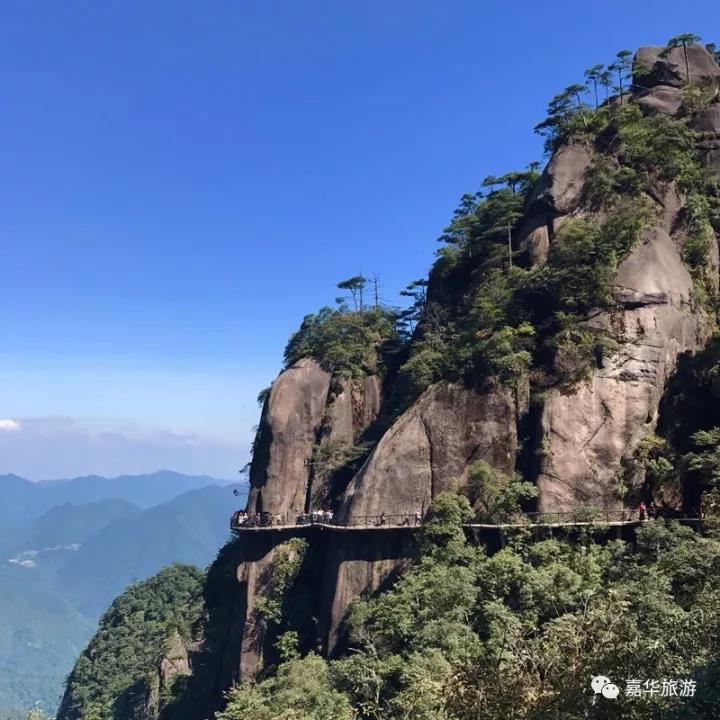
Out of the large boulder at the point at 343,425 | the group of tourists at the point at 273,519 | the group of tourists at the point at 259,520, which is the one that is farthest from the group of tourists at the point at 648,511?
the group of tourists at the point at 259,520

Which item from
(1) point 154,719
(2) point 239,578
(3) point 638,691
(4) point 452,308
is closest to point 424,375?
(4) point 452,308

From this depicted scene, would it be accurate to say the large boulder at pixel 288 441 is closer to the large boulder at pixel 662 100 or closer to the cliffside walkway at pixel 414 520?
the cliffside walkway at pixel 414 520

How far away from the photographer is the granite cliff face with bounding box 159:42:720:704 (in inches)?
999

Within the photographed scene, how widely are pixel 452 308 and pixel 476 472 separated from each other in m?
14.2

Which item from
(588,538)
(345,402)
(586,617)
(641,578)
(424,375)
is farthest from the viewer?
(345,402)

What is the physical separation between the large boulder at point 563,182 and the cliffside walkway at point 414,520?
16.4 meters

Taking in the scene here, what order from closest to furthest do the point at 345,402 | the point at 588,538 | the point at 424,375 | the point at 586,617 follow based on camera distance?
the point at 586,617
the point at 588,538
the point at 424,375
the point at 345,402

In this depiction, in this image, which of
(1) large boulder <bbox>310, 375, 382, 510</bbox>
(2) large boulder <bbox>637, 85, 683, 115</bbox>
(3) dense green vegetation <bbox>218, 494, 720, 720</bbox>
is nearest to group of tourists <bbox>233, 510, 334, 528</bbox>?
(1) large boulder <bbox>310, 375, 382, 510</bbox>

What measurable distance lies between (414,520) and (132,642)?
144 feet

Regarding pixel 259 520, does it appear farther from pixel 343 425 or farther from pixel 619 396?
pixel 619 396

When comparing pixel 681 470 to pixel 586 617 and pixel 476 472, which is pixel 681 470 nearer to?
pixel 476 472

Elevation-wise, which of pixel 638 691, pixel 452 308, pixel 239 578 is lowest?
pixel 239 578

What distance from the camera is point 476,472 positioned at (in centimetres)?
2594

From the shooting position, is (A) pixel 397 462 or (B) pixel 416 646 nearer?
(B) pixel 416 646
